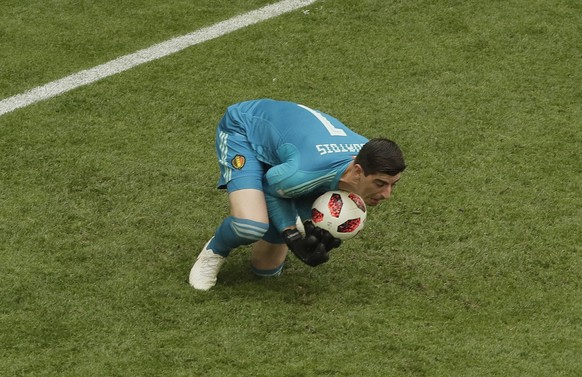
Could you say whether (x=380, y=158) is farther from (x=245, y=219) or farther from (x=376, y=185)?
(x=245, y=219)

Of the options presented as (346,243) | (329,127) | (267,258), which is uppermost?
(329,127)

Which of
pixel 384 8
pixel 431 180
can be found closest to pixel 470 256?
pixel 431 180

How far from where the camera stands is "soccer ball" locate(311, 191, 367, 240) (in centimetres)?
618

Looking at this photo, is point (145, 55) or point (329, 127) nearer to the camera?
point (329, 127)

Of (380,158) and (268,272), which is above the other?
(380,158)

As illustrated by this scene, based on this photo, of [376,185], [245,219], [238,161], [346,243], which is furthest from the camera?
[346,243]

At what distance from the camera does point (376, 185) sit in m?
6.14

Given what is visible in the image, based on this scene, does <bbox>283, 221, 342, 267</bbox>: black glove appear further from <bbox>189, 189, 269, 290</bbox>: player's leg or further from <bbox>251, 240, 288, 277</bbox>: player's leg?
<bbox>251, 240, 288, 277</bbox>: player's leg

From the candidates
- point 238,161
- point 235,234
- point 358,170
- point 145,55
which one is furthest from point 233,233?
point 145,55

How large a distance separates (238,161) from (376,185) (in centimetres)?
82

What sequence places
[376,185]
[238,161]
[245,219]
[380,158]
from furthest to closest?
1. [238,161]
2. [245,219]
3. [376,185]
4. [380,158]

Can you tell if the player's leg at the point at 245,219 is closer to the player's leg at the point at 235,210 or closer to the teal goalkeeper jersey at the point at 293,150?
the player's leg at the point at 235,210

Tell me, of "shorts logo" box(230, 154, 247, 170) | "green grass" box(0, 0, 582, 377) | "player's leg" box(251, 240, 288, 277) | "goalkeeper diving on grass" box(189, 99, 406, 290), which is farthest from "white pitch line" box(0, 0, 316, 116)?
"player's leg" box(251, 240, 288, 277)

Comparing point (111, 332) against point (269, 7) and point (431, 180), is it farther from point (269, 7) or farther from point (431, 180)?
point (269, 7)
